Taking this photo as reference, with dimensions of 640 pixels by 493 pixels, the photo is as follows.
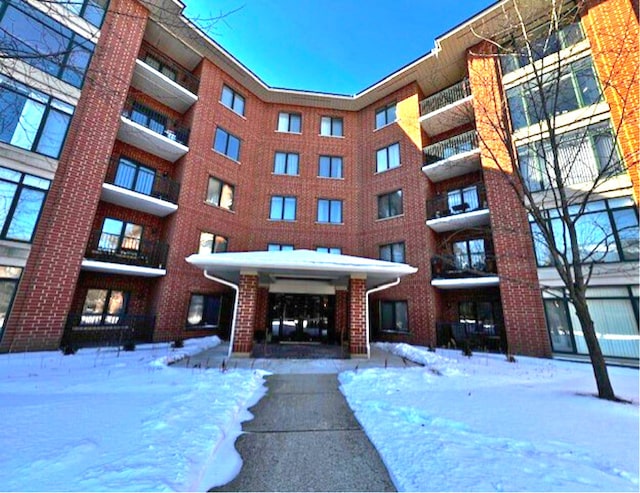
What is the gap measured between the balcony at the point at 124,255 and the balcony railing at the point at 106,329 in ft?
6.38

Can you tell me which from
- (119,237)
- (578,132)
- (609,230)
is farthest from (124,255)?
(578,132)

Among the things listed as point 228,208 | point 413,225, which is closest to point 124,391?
point 228,208

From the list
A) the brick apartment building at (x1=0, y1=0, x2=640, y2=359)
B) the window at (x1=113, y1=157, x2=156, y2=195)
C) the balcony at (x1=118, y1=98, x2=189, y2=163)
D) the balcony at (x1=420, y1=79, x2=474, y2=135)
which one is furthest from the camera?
the balcony at (x1=420, y1=79, x2=474, y2=135)

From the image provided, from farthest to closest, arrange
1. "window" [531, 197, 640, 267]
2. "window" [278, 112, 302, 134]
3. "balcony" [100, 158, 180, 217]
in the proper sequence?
1. "window" [278, 112, 302, 134]
2. "balcony" [100, 158, 180, 217]
3. "window" [531, 197, 640, 267]

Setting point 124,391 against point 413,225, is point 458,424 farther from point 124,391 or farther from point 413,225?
point 413,225

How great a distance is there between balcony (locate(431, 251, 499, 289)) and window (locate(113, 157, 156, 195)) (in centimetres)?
1467

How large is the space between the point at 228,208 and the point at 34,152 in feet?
26.0

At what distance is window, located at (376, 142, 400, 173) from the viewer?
1705 cm

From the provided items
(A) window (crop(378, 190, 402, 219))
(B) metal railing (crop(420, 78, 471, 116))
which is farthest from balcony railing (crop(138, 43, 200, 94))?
(B) metal railing (crop(420, 78, 471, 116))

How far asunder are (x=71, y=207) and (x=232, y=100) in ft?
36.0

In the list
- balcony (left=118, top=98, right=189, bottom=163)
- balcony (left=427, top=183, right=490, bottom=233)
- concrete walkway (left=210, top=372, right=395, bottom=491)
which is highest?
balcony (left=118, top=98, right=189, bottom=163)

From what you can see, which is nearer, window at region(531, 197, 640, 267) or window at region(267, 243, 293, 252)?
window at region(531, 197, 640, 267)

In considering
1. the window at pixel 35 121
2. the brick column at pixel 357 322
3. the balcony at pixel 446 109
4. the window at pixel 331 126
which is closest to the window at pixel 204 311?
the window at pixel 35 121

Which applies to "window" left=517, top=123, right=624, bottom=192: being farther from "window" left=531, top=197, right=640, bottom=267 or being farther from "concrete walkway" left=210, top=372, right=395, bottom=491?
"concrete walkway" left=210, top=372, right=395, bottom=491
